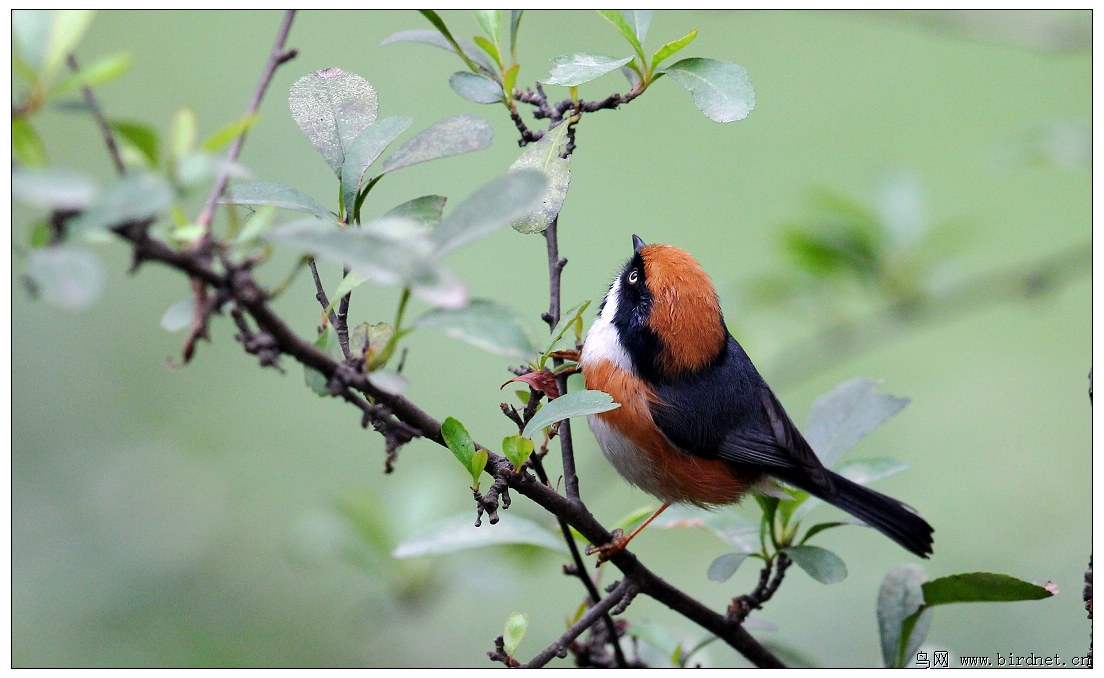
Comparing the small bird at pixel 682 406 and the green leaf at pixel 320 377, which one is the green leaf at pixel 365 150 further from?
the small bird at pixel 682 406

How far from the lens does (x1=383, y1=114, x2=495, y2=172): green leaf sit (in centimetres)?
147

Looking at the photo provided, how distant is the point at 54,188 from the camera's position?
96 centimetres

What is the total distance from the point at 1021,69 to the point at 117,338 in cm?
772

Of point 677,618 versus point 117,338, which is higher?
point 117,338

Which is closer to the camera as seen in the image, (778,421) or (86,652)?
(778,421)

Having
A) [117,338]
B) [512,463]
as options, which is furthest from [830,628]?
[117,338]

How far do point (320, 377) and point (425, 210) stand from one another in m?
0.33

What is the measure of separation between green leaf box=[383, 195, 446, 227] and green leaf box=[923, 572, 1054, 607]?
135 cm

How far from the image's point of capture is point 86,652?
3949 mm

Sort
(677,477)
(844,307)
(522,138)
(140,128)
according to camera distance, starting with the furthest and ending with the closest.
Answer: (844,307)
(677,477)
(522,138)
(140,128)

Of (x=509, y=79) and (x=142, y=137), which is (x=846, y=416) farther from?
(x=142, y=137)

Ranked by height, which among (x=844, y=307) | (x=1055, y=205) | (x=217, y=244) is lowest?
(x=217, y=244)

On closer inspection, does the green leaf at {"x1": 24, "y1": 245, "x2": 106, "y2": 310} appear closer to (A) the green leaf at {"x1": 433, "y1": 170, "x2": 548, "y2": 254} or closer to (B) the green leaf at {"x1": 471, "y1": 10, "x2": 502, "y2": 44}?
(A) the green leaf at {"x1": 433, "y1": 170, "x2": 548, "y2": 254}

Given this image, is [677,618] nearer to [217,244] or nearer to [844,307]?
[844,307]
